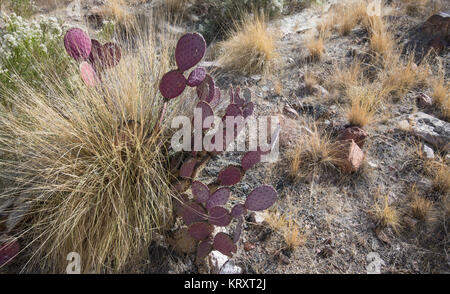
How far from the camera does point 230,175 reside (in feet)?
6.01

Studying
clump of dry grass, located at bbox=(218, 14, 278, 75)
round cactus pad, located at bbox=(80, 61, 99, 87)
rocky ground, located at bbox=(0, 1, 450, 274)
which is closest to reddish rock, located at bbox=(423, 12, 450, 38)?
rocky ground, located at bbox=(0, 1, 450, 274)

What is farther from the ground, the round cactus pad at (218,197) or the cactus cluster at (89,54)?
the cactus cluster at (89,54)

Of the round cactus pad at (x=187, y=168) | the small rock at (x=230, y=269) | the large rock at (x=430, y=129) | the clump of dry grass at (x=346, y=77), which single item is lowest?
the small rock at (x=230, y=269)

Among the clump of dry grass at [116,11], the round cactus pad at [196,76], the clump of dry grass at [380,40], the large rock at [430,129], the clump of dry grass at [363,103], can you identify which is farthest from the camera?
the clump of dry grass at [116,11]

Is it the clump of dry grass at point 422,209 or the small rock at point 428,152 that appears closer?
the clump of dry grass at point 422,209

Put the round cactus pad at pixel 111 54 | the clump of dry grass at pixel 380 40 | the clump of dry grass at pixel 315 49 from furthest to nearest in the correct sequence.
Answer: the clump of dry grass at pixel 315 49 → the clump of dry grass at pixel 380 40 → the round cactus pad at pixel 111 54

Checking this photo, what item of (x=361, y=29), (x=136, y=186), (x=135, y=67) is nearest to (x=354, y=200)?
(x=136, y=186)

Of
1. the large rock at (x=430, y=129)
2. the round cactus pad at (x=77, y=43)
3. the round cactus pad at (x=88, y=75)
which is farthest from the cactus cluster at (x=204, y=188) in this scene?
the large rock at (x=430, y=129)

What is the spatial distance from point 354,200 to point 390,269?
47cm

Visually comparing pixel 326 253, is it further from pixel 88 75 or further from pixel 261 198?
pixel 88 75

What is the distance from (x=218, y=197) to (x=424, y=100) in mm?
2067

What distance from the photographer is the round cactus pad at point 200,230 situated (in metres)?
1.74

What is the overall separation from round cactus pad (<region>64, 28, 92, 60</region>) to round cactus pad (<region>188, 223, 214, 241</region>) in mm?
1244

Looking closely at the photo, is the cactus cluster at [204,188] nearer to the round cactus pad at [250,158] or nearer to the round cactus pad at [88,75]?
the round cactus pad at [250,158]
